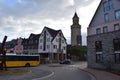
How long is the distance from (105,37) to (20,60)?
1956 centimetres

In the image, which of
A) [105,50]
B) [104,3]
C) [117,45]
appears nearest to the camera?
[117,45]

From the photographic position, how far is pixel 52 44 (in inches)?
2862

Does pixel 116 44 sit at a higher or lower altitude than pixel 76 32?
lower

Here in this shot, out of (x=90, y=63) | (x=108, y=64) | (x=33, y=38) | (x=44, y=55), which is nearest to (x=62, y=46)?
(x=44, y=55)

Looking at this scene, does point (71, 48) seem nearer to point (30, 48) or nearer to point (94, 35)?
point (30, 48)

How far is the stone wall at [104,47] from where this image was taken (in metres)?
35.9

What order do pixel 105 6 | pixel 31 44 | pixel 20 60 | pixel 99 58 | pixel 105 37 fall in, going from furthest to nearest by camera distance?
pixel 31 44 → pixel 20 60 → pixel 105 6 → pixel 99 58 → pixel 105 37

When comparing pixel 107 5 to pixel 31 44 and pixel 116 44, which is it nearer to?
pixel 116 44

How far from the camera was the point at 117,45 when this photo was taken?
35.1 m

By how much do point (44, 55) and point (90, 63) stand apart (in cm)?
3711

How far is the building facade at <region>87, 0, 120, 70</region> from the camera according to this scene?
35531mm

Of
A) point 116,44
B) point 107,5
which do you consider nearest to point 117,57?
point 116,44

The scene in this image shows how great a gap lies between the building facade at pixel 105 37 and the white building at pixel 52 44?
32.0 metres

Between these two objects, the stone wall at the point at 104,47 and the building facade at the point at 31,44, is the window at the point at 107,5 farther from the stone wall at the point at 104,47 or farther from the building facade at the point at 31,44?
the building facade at the point at 31,44
